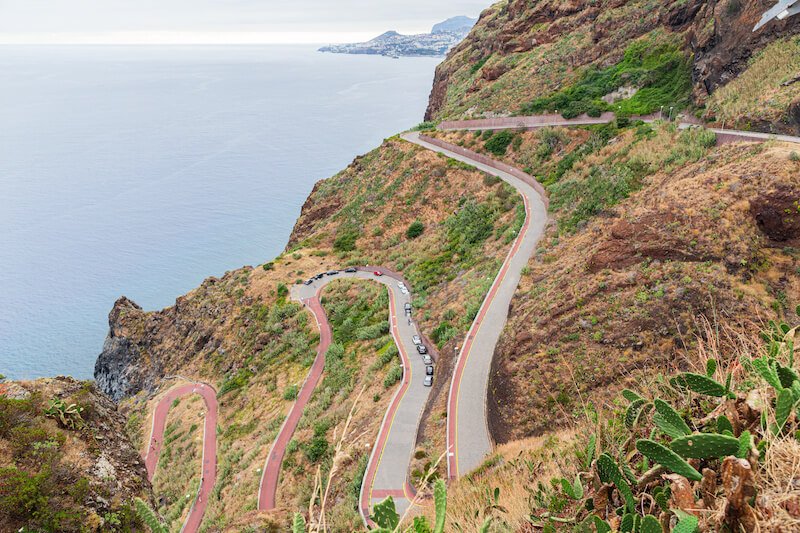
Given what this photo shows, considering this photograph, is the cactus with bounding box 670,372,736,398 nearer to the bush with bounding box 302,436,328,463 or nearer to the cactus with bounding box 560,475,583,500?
the cactus with bounding box 560,475,583,500

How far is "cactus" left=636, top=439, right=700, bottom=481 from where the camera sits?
3518mm

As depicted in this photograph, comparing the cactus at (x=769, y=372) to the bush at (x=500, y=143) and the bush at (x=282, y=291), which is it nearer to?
the bush at (x=282, y=291)

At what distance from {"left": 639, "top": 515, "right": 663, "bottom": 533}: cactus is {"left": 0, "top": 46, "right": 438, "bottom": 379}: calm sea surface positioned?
65.1m

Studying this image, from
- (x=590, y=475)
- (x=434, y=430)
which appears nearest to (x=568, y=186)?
(x=434, y=430)

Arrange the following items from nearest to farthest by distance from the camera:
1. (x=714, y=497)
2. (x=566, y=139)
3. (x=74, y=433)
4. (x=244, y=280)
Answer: (x=714, y=497), (x=74, y=433), (x=566, y=139), (x=244, y=280)

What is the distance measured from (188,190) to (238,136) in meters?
39.5

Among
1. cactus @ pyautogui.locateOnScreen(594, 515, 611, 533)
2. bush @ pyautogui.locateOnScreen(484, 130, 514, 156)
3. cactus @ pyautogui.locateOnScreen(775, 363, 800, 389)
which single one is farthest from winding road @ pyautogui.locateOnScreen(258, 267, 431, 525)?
bush @ pyautogui.locateOnScreen(484, 130, 514, 156)

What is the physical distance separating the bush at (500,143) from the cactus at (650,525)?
43.5 meters

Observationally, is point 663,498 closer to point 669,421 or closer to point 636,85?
point 669,421

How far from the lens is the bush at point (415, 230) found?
137ft

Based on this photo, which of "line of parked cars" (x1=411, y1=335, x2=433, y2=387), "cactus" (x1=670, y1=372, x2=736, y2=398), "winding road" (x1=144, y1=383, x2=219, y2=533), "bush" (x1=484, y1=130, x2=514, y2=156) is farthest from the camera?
"bush" (x1=484, y1=130, x2=514, y2=156)

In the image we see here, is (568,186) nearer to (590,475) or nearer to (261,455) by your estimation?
(261,455)

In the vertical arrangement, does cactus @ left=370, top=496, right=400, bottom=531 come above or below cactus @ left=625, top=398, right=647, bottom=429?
above

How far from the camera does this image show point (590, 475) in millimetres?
4719
